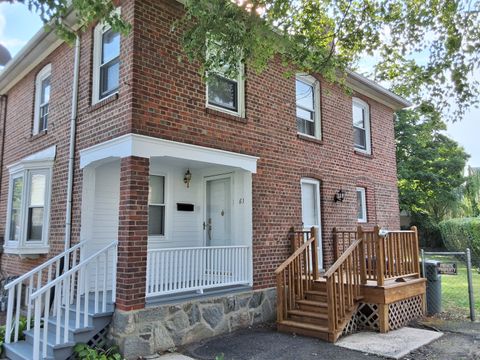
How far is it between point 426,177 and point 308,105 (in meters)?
18.8

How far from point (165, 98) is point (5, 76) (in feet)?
22.4

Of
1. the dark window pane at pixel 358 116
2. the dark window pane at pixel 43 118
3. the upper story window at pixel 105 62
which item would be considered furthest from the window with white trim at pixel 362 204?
the dark window pane at pixel 43 118

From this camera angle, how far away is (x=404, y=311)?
7.78 meters

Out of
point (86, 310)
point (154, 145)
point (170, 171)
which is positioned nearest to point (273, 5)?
point (154, 145)

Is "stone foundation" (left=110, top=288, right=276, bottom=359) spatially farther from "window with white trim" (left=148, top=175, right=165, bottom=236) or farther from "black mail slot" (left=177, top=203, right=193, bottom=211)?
"black mail slot" (left=177, top=203, right=193, bottom=211)

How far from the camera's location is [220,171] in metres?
8.54

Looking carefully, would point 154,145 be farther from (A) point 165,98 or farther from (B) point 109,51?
(B) point 109,51

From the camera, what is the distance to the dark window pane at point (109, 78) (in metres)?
7.08

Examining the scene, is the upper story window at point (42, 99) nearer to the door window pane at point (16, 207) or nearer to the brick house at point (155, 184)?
the brick house at point (155, 184)

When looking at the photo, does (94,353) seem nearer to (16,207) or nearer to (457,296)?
(16,207)

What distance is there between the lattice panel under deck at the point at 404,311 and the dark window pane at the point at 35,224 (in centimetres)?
734

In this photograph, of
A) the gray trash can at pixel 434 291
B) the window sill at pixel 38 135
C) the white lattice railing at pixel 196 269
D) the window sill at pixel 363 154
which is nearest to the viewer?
the white lattice railing at pixel 196 269

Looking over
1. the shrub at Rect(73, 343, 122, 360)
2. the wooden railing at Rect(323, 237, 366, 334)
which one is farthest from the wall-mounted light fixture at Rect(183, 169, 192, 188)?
the shrub at Rect(73, 343, 122, 360)

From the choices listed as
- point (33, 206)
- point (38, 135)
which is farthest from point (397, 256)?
point (38, 135)
